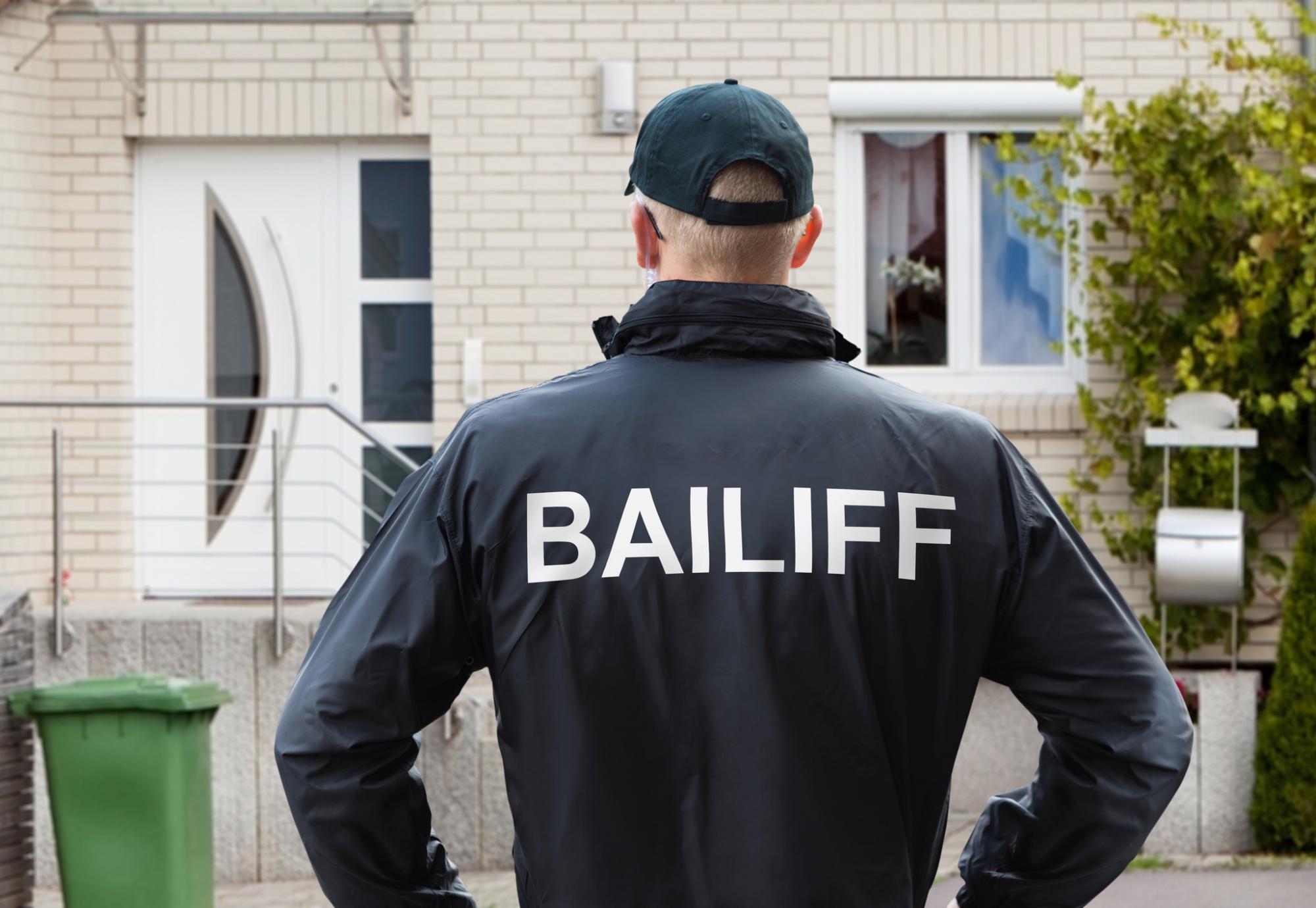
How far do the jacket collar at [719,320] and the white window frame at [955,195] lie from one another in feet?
18.5

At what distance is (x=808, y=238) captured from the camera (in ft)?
5.72

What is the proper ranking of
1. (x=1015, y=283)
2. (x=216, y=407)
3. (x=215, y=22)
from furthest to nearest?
(x=1015, y=283), (x=215, y=22), (x=216, y=407)

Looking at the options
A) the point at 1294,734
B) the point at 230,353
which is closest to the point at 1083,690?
the point at 1294,734

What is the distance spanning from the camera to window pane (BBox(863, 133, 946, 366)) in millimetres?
7406

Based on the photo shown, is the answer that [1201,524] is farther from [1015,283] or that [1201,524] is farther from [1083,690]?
[1083,690]

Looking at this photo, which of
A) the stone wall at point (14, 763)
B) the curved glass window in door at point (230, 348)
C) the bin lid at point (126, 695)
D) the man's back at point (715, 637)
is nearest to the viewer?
the man's back at point (715, 637)

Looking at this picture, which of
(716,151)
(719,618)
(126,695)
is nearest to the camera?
(719,618)

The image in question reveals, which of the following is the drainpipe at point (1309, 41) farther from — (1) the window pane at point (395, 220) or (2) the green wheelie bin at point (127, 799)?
(2) the green wheelie bin at point (127, 799)

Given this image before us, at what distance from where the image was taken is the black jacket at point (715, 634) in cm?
152

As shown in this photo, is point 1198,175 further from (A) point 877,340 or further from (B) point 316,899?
(B) point 316,899

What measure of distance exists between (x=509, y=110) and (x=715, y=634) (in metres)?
5.92

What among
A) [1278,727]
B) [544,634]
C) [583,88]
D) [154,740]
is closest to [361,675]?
[544,634]

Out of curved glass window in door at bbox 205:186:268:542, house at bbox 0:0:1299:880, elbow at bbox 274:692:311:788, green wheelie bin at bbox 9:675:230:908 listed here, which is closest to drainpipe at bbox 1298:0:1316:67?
house at bbox 0:0:1299:880

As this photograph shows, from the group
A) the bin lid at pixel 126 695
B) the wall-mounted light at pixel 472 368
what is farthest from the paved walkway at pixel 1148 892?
the wall-mounted light at pixel 472 368
